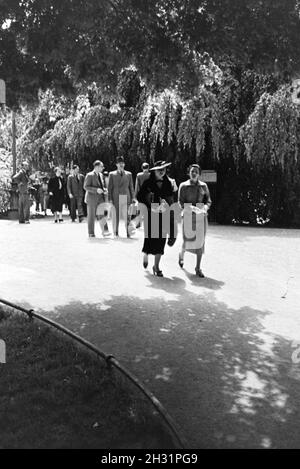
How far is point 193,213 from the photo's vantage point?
393 inches

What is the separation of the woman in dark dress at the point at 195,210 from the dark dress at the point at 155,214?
29 cm

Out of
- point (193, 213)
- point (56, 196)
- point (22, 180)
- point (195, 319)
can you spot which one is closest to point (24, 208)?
point (56, 196)

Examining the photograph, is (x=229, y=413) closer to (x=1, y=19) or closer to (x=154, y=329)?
(x=154, y=329)

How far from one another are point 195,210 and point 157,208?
0.67 meters

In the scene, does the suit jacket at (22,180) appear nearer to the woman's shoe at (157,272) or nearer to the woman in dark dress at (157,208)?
the woman in dark dress at (157,208)

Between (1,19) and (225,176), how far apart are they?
1262 cm

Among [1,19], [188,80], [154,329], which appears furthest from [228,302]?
[1,19]

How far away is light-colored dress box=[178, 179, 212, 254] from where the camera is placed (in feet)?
32.7

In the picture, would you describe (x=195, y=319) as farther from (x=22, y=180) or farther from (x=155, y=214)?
(x=22, y=180)

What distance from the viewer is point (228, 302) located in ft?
27.0

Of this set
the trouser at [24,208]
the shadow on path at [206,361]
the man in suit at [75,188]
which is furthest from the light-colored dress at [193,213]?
the trouser at [24,208]

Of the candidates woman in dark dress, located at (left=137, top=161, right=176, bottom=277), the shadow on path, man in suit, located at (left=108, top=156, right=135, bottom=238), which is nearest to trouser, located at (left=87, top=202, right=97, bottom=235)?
man in suit, located at (left=108, top=156, right=135, bottom=238)

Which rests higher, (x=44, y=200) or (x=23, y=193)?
(x=23, y=193)

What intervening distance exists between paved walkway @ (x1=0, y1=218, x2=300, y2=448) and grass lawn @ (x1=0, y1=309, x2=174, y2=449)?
0.32m
